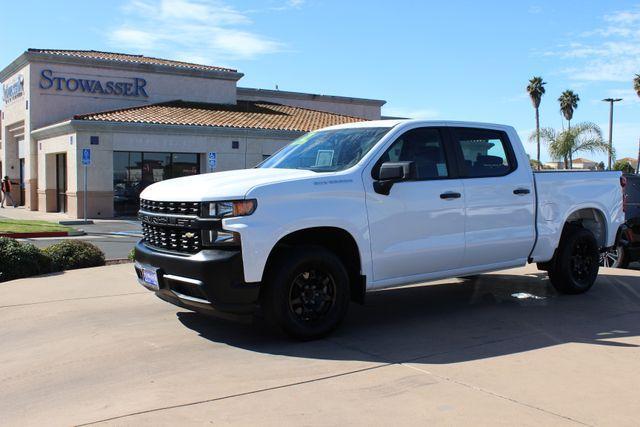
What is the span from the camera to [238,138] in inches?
1164

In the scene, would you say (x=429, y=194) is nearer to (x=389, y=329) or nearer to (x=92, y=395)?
(x=389, y=329)

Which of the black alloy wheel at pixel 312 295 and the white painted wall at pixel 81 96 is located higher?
the white painted wall at pixel 81 96

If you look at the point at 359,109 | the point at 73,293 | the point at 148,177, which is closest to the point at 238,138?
the point at 148,177

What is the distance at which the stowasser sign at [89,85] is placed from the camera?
97.8ft

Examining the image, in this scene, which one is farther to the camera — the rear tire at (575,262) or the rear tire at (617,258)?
the rear tire at (617,258)

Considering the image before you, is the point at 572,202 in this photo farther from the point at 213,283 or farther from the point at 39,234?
the point at 39,234

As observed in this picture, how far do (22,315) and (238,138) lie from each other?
23051 millimetres

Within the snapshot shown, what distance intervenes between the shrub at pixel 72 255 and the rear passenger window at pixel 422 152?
6425 millimetres

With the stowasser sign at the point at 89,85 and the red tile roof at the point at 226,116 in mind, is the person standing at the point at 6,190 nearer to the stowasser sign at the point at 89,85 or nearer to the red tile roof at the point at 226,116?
the stowasser sign at the point at 89,85

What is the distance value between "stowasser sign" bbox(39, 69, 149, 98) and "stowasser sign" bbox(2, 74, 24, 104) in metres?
2.17

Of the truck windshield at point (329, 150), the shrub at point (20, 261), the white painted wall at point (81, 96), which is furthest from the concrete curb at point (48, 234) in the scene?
the truck windshield at point (329, 150)

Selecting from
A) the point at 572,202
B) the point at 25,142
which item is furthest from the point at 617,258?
the point at 25,142

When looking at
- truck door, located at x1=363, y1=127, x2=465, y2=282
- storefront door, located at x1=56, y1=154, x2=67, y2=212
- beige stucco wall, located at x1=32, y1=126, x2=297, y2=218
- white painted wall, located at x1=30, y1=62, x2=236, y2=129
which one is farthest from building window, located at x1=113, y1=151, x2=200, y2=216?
truck door, located at x1=363, y1=127, x2=465, y2=282

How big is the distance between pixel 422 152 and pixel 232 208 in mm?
2239
